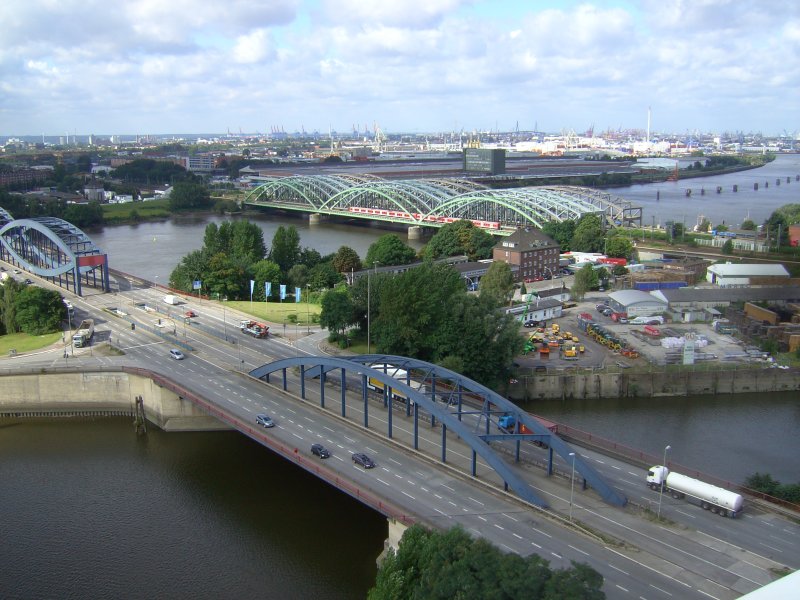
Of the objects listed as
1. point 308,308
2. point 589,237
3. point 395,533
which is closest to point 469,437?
point 395,533

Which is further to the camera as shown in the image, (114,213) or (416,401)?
(114,213)

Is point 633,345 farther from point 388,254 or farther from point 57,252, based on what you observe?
point 57,252

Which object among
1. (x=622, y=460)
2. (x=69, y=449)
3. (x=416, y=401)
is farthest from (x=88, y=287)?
(x=622, y=460)

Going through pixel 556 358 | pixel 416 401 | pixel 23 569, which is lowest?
pixel 23 569

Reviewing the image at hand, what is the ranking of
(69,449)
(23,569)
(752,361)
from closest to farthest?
(23,569), (69,449), (752,361)

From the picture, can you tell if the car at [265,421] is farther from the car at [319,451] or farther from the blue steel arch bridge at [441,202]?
the blue steel arch bridge at [441,202]

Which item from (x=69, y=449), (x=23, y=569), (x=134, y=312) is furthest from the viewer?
(x=134, y=312)

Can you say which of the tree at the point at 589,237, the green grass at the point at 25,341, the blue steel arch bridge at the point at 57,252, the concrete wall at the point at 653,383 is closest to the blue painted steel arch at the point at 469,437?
the concrete wall at the point at 653,383

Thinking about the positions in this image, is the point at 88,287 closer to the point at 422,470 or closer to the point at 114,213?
the point at 422,470
